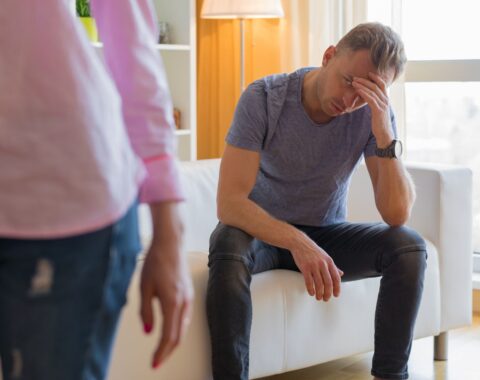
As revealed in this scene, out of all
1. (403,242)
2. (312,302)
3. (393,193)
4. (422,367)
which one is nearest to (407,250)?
(403,242)

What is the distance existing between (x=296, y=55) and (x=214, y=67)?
1.54 feet

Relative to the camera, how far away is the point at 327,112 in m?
2.41

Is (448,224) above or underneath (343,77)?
underneath

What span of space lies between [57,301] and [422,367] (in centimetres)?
228

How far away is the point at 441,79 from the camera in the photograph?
377 cm

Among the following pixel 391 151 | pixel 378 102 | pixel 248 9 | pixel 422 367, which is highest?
pixel 248 9

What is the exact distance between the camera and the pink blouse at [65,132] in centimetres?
72

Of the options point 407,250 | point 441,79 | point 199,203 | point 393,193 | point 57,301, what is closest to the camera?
point 57,301

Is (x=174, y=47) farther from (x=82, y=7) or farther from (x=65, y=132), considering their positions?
(x=65, y=132)

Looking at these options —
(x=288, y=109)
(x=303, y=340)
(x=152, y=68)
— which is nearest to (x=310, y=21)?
(x=288, y=109)

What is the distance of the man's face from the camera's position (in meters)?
2.34

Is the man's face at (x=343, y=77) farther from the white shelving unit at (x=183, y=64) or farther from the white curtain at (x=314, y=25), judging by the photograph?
the white shelving unit at (x=183, y=64)

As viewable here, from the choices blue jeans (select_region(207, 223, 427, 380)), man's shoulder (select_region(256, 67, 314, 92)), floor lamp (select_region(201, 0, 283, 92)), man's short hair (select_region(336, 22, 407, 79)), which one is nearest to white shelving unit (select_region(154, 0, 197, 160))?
floor lamp (select_region(201, 0, 283, 92))

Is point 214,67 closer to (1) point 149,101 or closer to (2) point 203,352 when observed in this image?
(2) point 203,352
